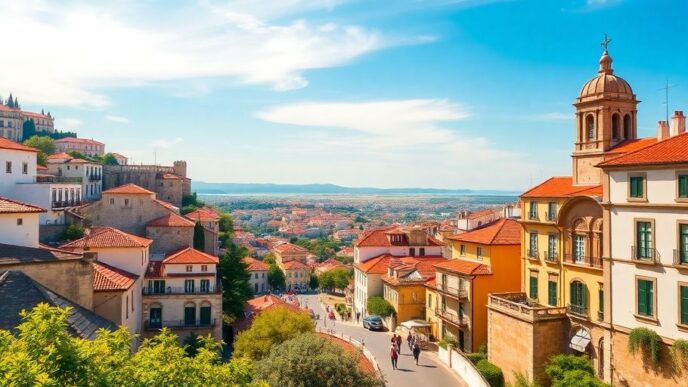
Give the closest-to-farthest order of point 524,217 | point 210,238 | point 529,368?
point 529,368, point 524,217, point 210,238

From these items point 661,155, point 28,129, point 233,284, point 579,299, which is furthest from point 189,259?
point 28,129

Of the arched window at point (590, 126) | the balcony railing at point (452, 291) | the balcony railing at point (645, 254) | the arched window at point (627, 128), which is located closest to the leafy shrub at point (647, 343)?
the balcony railing at point (645, 254)

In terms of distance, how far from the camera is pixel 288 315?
3541cm

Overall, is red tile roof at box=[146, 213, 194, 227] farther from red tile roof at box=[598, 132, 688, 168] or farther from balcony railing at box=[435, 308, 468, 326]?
red tile roof at box=[598, 132, 688, 168]

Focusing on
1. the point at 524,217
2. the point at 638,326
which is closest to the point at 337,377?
the point at 638,326

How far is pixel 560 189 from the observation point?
34844 mm

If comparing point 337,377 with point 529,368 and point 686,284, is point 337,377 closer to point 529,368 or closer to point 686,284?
point 529,368

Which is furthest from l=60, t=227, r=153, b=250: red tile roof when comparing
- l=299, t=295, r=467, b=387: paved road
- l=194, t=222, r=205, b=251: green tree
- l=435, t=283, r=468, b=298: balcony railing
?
l=435, t=283, r=468, b=298: balcony railing

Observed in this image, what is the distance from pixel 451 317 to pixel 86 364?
36325mm

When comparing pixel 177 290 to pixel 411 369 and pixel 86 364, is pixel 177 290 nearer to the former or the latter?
pixel 411 369

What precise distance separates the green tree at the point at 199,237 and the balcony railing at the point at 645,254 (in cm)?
4380

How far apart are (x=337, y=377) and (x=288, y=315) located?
12347 millimetres

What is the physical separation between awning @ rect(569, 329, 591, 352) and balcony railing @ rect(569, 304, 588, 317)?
93cm

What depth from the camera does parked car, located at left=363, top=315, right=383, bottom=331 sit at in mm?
51906
